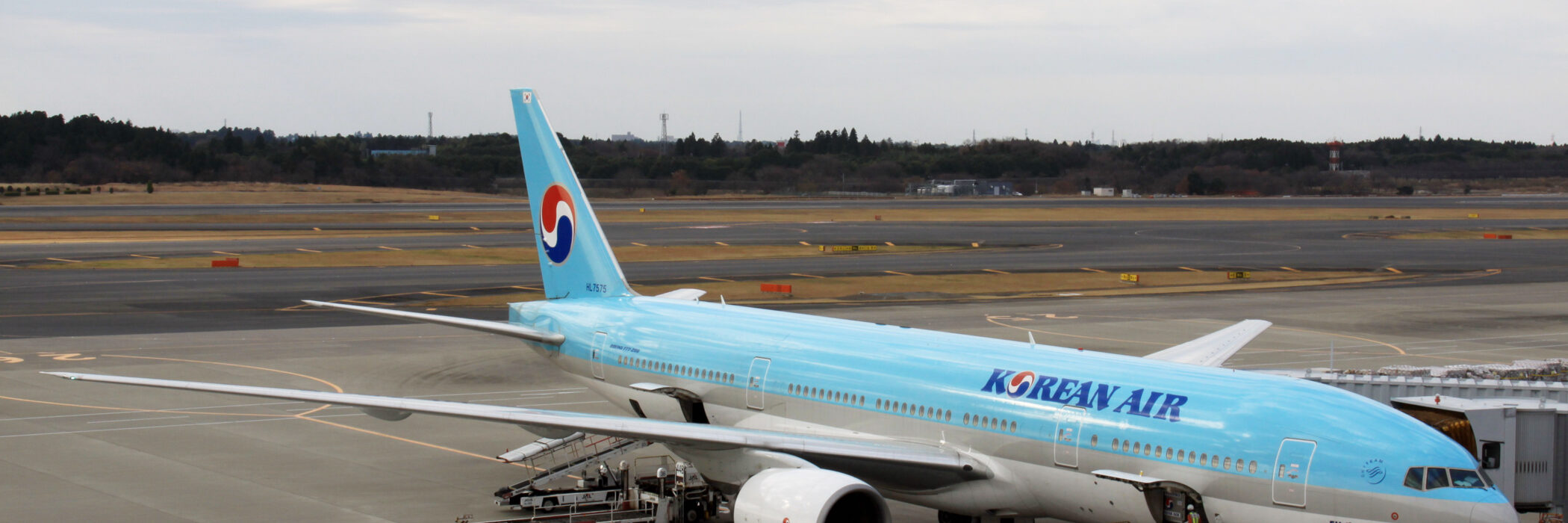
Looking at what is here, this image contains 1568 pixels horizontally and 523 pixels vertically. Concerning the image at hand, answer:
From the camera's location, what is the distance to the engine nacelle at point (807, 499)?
54.1 ft

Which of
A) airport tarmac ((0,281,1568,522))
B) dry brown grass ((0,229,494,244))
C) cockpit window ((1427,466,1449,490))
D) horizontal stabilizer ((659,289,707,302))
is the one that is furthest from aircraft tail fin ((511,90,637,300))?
dry brown grass ((0,229,494,244))

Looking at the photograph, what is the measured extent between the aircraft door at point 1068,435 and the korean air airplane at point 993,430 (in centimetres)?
2

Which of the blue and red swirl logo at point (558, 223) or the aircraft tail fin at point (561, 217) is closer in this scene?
the aircraft tail fin at point (561, 217)

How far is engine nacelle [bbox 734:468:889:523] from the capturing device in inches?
649

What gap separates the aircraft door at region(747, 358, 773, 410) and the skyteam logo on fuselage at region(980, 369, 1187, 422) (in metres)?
4.27

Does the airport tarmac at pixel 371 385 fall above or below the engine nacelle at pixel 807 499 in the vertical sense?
below

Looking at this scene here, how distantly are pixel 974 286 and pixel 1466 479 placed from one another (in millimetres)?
49477

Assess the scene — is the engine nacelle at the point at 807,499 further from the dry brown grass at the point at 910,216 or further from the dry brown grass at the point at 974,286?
the dry brown grass at the point at 910,216

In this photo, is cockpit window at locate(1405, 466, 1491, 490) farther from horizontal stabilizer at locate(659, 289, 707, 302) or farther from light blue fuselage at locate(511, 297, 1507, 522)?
horizontal stabilizer at locate(659, 289, 707, 302)

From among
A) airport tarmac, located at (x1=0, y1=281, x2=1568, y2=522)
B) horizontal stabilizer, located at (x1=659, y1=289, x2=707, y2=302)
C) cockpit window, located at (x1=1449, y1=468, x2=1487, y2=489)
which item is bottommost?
airport tarmac, located at (x1=0, y1=281, x2=1568, y2=522)

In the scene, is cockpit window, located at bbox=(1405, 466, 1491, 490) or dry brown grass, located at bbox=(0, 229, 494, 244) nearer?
cockpit window, located at bbox=(1405, 466, 1491, 490)

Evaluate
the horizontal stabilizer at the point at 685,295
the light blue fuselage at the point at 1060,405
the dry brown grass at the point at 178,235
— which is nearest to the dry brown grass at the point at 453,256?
the dry brown grass at the point at 178,235

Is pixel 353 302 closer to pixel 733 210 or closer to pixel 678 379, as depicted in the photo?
pixel 678 379

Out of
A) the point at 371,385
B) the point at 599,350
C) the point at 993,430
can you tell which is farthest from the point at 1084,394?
the point at 371,385
